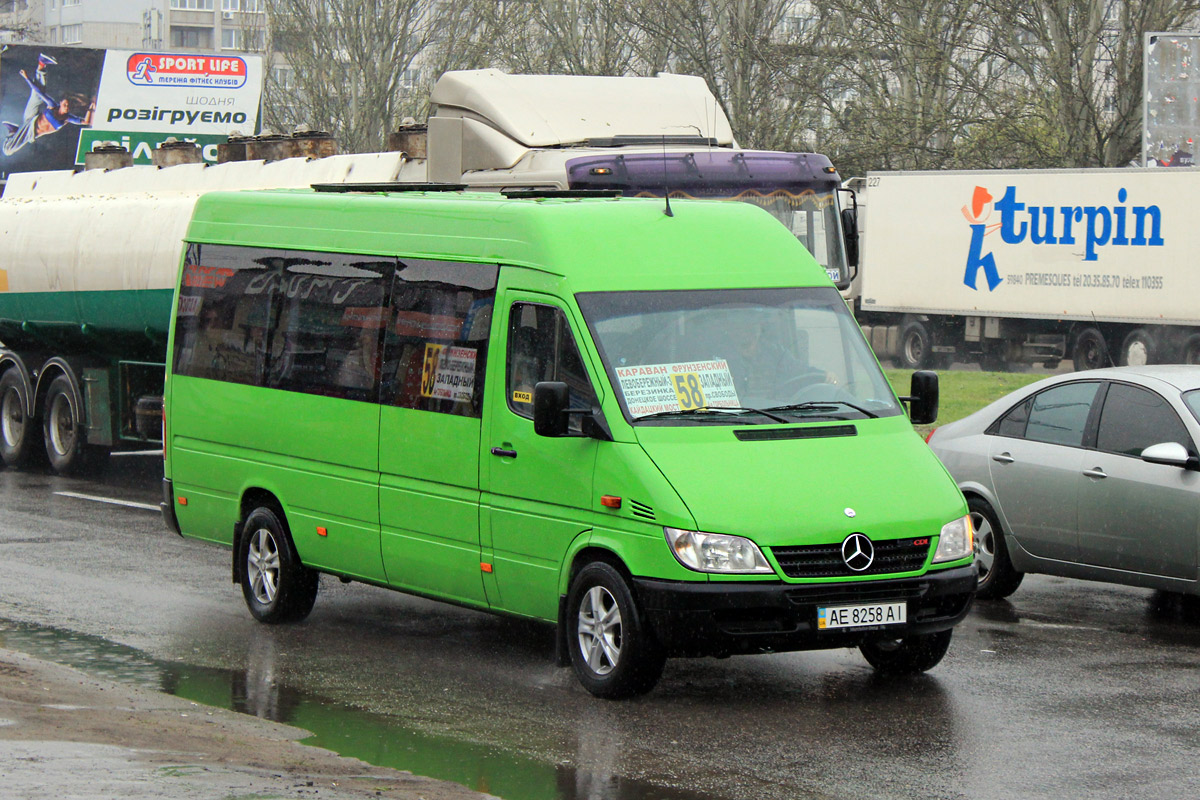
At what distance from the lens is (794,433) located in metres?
8.23

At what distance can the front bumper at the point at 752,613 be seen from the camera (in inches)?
303

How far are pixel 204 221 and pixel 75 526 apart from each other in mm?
4226

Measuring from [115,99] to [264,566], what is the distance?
1289 inches

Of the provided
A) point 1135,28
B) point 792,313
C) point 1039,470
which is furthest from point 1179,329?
point 792,313

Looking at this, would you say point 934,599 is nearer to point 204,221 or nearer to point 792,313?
point 792,313

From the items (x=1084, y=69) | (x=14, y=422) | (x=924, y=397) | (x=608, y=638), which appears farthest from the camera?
(x=1084, y=69)

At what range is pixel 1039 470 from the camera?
34.9 ft

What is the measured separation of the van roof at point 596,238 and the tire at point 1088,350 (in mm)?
22712

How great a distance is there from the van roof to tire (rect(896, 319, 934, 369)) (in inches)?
1017

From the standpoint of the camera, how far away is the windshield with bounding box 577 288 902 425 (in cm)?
830

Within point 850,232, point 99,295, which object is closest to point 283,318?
point 850,232

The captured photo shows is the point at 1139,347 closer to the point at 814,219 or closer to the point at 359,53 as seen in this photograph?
the point at 814,219

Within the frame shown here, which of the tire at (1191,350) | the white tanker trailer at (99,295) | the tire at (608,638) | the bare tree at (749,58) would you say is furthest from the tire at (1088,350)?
the tire at (608,638)

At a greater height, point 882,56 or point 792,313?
point 882,56
